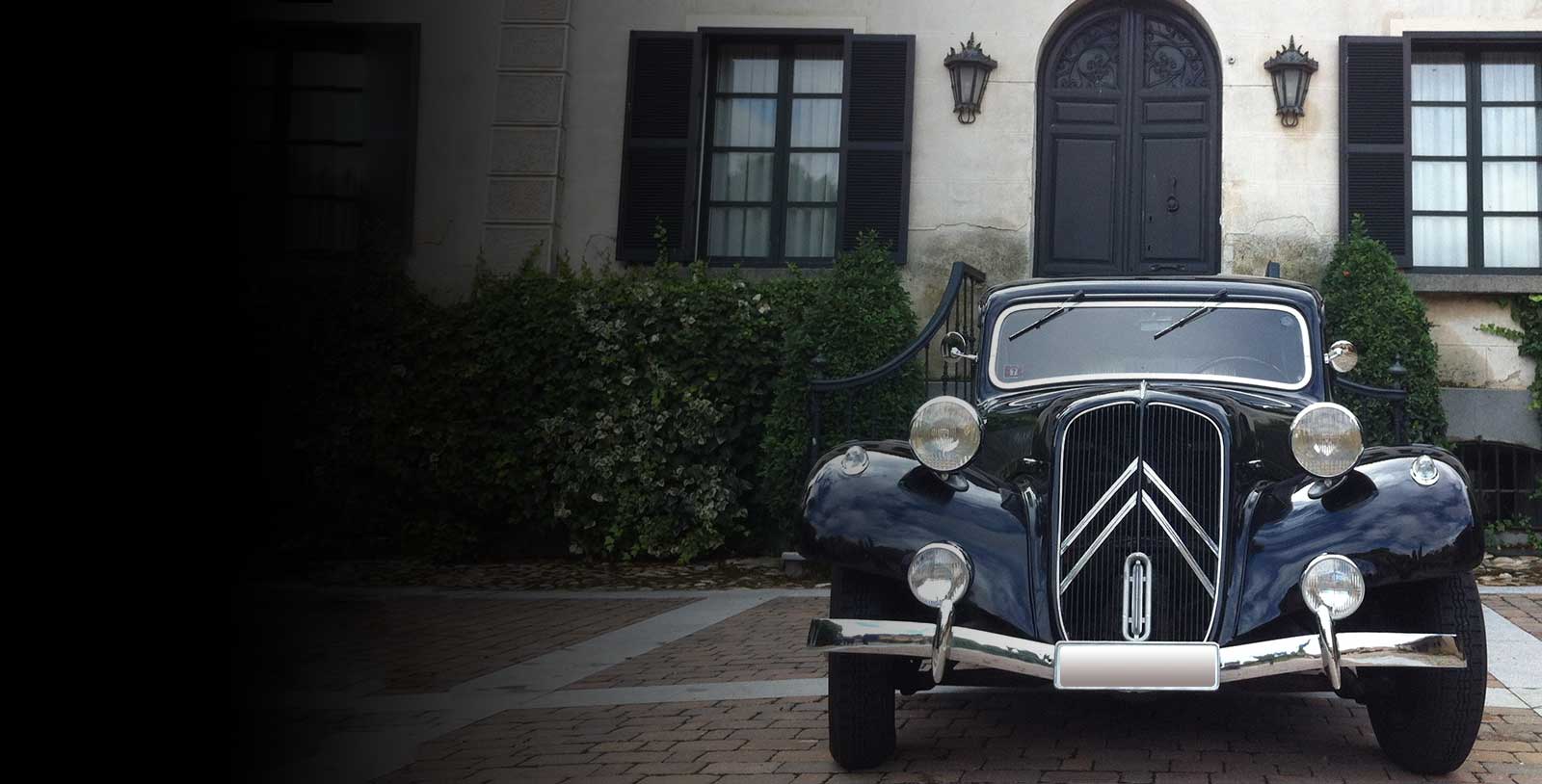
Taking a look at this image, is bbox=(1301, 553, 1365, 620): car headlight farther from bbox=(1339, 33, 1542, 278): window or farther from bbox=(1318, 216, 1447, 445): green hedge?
bbox=(1339, 33, 1542, 278): window

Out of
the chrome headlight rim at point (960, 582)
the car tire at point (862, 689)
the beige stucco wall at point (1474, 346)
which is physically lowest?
the car tire at point (862, 689)

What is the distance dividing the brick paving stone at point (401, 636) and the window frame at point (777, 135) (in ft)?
11.9

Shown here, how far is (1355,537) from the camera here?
3.84 m

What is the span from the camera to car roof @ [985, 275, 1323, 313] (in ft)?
17.5

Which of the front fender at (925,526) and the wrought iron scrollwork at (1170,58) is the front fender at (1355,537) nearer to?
the front fender at (925,526)

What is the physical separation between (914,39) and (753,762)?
24.8 ft

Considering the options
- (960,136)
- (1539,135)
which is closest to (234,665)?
(960,136)

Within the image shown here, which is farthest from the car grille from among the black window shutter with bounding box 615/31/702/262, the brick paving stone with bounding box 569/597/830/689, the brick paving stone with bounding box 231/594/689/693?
the black window shutter with bounding box 615/31/702/262

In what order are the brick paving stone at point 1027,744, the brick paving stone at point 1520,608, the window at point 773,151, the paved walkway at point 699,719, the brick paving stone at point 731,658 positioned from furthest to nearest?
the window at point 773,151 → the brick paving stone at point 1520,608 → the brick paving stone at point 731,658 → the paved walkway at point 699,719 → the brick paving stone at point 1027,744

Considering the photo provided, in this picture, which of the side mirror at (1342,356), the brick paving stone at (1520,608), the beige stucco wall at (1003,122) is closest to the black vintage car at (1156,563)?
the side mirror at (1342,356)

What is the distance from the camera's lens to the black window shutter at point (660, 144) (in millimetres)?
10695

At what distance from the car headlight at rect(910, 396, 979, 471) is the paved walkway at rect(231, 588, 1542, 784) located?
982 millimetres

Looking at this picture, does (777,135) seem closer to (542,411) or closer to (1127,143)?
(1127,143)

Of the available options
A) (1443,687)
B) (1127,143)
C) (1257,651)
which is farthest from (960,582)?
(1127,143)
